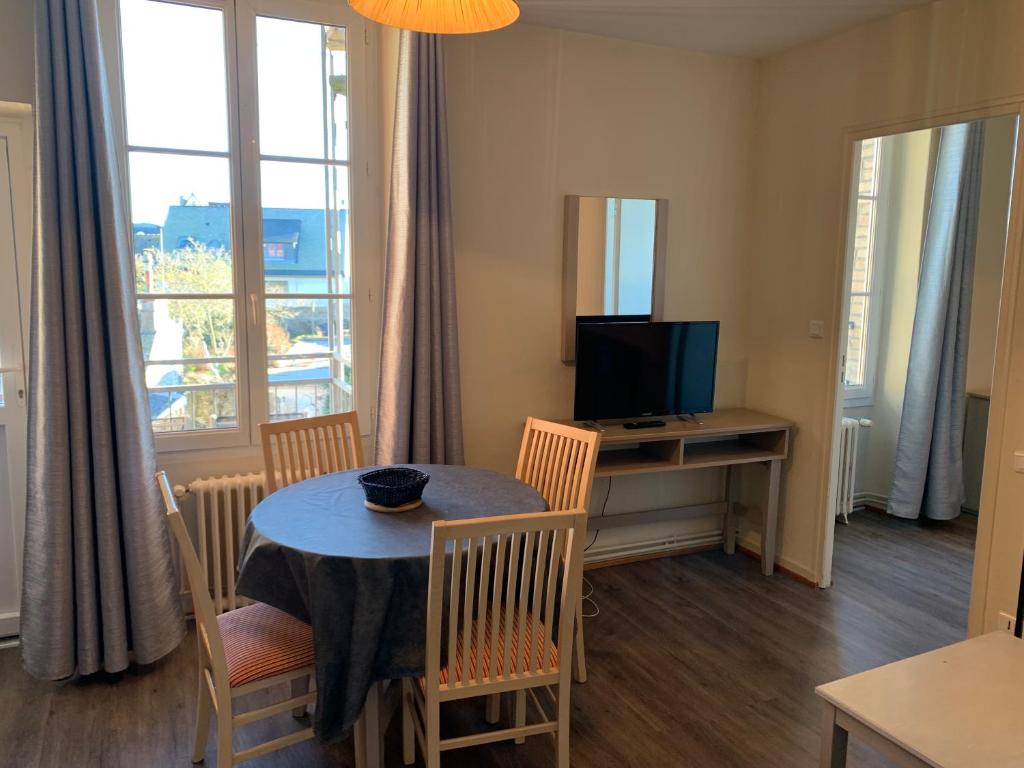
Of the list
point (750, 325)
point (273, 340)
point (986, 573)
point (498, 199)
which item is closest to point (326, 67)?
point (498, 199)

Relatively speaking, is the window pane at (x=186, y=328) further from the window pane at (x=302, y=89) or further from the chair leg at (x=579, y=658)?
the chair leg at (x=579, y=658)

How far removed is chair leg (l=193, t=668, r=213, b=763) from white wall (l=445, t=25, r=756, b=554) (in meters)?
1.64

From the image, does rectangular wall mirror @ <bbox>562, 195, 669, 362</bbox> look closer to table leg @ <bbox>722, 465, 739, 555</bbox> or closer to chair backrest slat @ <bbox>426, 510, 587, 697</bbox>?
table leg @ <bbox>722, 465, 739, 555</bbox>

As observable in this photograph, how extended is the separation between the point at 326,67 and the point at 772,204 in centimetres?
243

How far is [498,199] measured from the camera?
356 cm

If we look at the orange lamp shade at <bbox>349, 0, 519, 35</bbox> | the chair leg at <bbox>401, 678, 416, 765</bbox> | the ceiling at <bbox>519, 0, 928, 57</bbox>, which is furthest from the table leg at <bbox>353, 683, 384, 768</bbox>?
the ceiling at <bbox>519, 0, 928, 57</bbox>

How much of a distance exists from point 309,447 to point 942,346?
3852 millimetres

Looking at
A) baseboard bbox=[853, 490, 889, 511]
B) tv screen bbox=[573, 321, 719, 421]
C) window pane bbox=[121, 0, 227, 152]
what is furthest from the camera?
baseboard bbox=[853, 490, 889, 511]

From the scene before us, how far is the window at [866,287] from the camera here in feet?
15.6

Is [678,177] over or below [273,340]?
over

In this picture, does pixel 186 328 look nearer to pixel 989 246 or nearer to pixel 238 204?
pixel 238 204

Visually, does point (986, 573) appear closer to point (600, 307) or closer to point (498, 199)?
point (600, 307)

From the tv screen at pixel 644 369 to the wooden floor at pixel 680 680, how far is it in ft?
3.01

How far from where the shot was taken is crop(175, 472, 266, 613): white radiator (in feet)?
10.1
